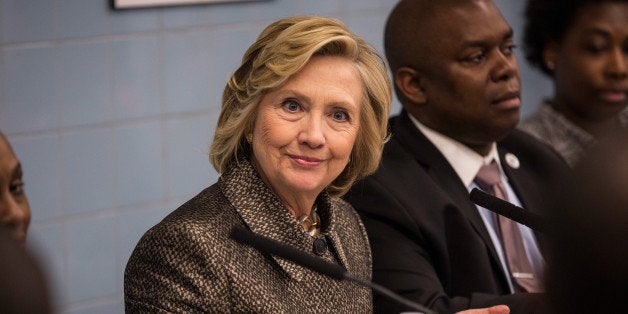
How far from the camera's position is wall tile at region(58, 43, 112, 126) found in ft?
11.9

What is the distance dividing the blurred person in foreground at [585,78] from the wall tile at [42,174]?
150 cm

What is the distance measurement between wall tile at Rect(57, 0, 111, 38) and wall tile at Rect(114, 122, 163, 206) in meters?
0.34

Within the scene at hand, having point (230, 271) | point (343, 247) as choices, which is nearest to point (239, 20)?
point (343, 247)

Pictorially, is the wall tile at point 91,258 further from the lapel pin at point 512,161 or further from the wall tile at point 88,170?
the lapel pin at point 512,161

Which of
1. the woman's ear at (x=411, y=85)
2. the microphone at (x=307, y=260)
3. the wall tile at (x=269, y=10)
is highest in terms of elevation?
the microphone at (x=307, y=260)

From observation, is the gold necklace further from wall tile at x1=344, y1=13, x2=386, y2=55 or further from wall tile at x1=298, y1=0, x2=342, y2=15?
wall tile at x1=344, y1=13, x2=386, y2=55

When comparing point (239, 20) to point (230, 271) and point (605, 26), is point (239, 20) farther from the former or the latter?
point (230, 271)

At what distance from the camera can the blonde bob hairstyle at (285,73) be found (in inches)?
85.6

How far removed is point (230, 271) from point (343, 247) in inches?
15.4

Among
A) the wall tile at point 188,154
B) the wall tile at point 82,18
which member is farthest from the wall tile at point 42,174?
the wall tile at point 188,154

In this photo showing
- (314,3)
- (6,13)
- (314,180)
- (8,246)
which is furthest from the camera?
(314,3)

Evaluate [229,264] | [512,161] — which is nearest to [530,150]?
[512,161]

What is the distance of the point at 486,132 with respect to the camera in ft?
9.21

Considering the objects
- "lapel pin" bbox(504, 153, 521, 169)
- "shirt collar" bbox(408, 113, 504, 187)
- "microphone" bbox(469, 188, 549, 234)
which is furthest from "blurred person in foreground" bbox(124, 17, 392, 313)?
"lapel pin" bbox(504, 153, 521, 169)
